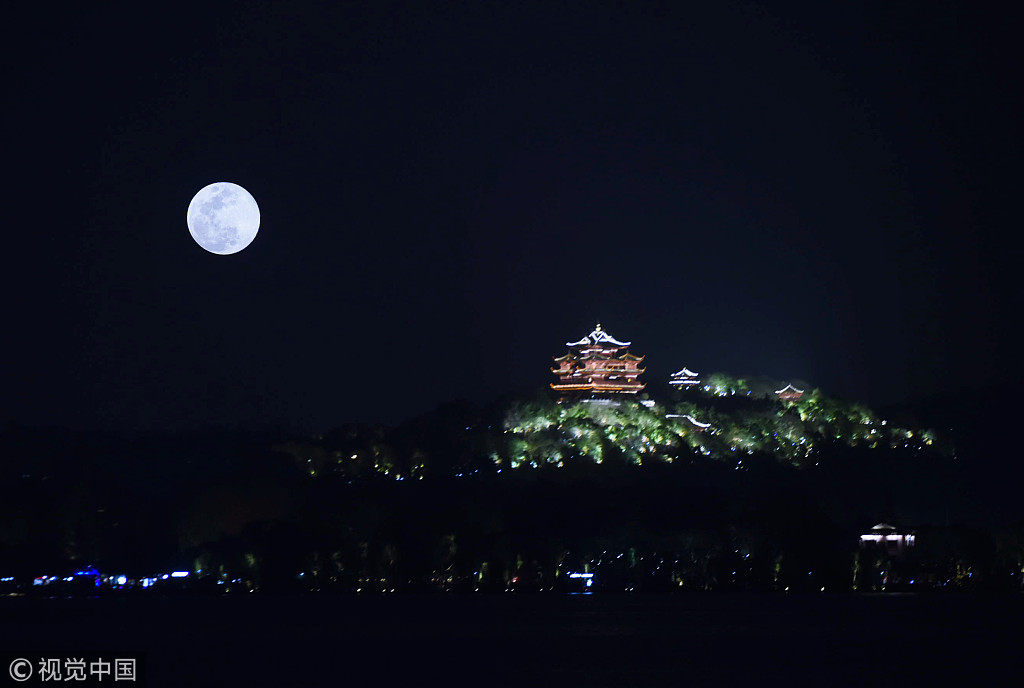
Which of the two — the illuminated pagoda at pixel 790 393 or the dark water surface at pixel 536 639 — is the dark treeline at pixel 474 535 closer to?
the dark water surface at pixel 536 639

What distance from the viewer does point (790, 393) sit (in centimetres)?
10038

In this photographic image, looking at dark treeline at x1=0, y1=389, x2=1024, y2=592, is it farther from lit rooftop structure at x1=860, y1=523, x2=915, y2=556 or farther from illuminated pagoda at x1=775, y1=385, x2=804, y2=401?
illuminated pagoda at x1=775, y1=385, x2=804, y2=401

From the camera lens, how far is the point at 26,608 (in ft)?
191

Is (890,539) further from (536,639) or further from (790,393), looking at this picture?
(790,393)

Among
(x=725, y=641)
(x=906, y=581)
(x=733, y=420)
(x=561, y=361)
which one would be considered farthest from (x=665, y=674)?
(x=561, y=361)

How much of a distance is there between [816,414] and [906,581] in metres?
29.1

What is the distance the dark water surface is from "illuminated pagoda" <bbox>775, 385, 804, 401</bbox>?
34.9 m

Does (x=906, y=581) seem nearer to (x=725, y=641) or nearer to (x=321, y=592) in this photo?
(x=725, y=641)

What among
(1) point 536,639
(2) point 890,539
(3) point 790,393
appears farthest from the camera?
(3) point 790,393

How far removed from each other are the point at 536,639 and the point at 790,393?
185 ft

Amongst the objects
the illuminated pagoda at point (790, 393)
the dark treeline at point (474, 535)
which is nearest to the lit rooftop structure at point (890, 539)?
the dark treeline at point (474, 535)

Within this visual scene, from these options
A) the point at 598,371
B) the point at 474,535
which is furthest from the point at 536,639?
the point at 598,371

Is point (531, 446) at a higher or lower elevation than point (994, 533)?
higher

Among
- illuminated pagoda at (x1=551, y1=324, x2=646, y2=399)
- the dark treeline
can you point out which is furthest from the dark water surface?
illuminated pagoda at (x1=551, y1=324, x2=646, y2=399)
